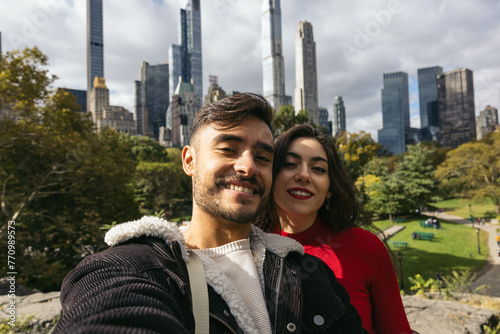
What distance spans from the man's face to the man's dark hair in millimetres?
42

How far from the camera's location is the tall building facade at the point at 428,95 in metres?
156

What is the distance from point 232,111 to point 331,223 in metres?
1.64

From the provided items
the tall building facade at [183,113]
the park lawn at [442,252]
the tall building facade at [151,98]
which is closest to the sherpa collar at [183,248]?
the park lawn at [442,252]

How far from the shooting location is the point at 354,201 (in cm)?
288

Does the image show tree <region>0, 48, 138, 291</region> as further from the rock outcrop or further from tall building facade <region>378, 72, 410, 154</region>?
tall building facade <region>378, 72, 410, 154</region>

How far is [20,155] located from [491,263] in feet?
76.9

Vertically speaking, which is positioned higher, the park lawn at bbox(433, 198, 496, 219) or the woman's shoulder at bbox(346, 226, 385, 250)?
the woman's shoulder at bbox(346, 226, 385, 250)

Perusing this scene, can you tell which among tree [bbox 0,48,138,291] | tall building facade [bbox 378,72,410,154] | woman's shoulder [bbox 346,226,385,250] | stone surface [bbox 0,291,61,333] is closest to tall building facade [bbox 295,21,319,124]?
tall building facade [bbox 378,72,410,154]

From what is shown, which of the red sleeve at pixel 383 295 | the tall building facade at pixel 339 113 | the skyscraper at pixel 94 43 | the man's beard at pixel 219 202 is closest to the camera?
the man's beard at pixel 219 202

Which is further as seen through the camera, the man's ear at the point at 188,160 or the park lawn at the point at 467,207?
the park lawn at the point at 467,207

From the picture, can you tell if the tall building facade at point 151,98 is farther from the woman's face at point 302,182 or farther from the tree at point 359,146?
the woman's face at point 302,182

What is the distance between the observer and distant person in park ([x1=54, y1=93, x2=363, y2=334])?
0.90 m

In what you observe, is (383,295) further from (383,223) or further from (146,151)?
(146,151)

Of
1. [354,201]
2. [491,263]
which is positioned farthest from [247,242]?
[491,263]
